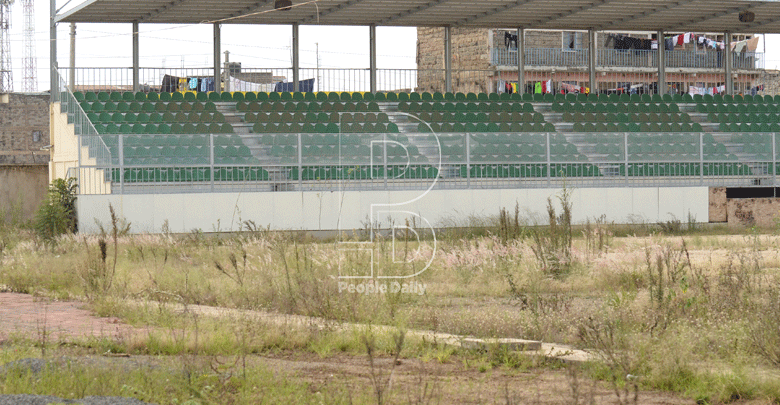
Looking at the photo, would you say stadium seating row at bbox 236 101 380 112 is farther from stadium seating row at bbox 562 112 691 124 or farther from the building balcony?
the building balcony

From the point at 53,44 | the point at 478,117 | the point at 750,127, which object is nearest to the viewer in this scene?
the point at 53,44

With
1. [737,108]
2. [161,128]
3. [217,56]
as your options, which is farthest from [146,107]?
[737,108]

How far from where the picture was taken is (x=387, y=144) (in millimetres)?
18562

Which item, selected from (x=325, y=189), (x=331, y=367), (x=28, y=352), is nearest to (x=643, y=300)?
(x=331, y=367)

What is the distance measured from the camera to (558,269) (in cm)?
1158

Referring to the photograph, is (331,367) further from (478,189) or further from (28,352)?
(478,189)

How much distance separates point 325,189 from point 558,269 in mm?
7803

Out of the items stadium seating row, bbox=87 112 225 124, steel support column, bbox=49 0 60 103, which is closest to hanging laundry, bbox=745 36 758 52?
stadium seating row, bbox=87 112 225 124

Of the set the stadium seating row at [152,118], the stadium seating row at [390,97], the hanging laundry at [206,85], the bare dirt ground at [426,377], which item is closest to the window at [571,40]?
the hanging laundry at [206,85]

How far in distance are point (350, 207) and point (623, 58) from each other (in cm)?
4170

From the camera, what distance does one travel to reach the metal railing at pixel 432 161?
17.7 meters

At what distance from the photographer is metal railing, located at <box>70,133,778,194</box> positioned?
1767 cm

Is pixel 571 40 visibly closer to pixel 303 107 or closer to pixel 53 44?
pixel 303 107

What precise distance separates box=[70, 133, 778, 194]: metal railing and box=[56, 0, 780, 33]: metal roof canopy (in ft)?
18.2
